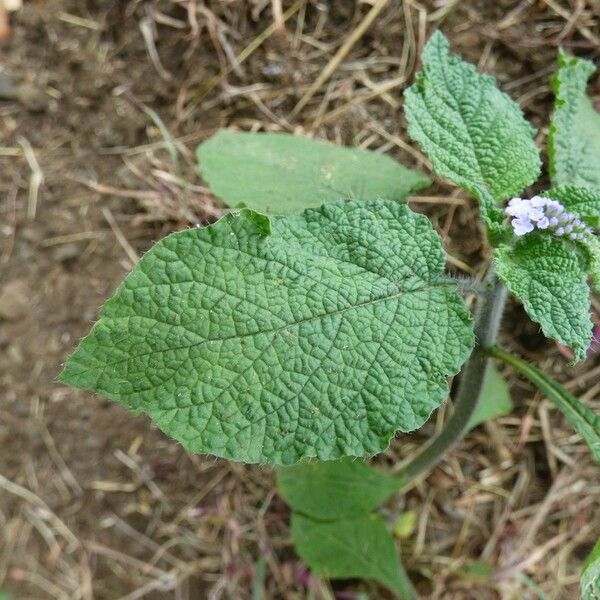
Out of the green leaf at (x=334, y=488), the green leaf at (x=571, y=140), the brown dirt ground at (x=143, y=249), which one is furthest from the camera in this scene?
the brown dirt ground at (x=143, y=249)

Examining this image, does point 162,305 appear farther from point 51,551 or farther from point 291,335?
point 51,551

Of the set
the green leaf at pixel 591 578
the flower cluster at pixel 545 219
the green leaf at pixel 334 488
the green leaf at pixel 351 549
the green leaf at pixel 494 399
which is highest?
the flower cluster at pixel 545 219

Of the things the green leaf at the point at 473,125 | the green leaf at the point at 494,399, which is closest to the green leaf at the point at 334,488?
the green leaf at the point at 494,399

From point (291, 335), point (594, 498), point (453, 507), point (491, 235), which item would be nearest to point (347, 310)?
point (291, 335)

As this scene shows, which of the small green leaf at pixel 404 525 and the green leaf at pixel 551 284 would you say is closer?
the green leaf at pixel 551 284

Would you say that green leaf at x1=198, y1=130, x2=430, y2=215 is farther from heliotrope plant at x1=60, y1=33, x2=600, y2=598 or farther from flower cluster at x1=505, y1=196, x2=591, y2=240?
flower cluster at x1=505, y1=196, x2=591, y2=240

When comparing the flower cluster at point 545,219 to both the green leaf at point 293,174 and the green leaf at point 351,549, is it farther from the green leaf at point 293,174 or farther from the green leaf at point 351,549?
the green leaf at point 351,549

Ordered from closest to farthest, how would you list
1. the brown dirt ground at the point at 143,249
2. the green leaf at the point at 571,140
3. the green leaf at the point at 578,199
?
1. the green leaf at the point at 578,199
2. the green leaf at the point at 571,140
3. the brown dirt ground at the point at 143,249
